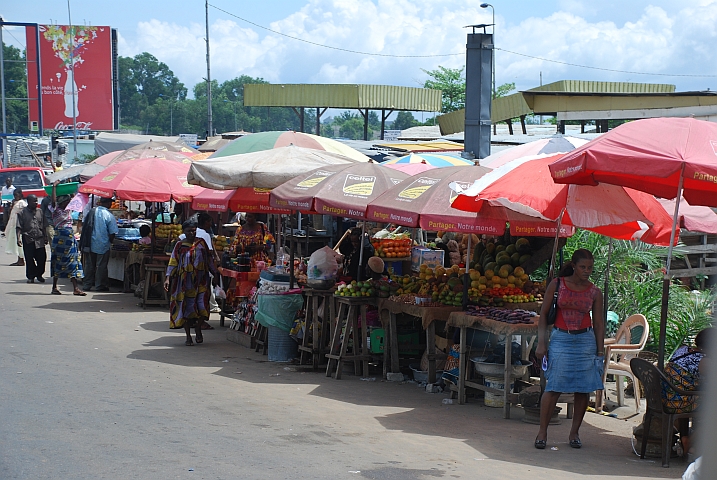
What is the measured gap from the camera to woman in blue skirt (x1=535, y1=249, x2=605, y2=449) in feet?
23.1

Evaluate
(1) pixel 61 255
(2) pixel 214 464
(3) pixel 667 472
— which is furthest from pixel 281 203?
(1) pixel 61 255

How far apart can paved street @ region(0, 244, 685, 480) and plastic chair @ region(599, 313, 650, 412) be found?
0.63 meters

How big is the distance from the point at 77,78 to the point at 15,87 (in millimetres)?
19116

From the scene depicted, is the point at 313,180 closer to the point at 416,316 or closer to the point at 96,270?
the point at 416,316

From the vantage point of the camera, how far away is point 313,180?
10.4 meters

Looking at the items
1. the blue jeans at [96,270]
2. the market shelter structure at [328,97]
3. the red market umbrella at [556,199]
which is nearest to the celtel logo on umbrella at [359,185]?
the red market umbrella at [556,199]

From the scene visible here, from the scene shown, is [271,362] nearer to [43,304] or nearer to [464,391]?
[464,391]

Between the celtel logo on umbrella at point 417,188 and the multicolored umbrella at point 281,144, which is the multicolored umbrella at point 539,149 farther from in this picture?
the multicolored umbrella at point 281,144

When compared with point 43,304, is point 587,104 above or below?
above

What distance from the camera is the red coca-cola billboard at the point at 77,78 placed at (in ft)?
187

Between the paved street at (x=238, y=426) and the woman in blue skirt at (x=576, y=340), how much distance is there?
52cm

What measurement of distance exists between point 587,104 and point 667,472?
1337 centimetres

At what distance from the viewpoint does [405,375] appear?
1026 cm

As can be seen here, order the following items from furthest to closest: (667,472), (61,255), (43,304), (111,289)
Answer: (111,289), (61,255), (43,304), (667,472)
